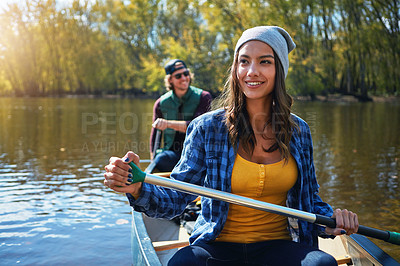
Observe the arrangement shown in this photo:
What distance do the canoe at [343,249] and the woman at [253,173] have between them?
19.8 inches

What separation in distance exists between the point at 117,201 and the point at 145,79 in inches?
1720

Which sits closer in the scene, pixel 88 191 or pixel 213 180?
pixel 213 180

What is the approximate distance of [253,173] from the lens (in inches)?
75.9

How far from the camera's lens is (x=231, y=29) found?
3014 cm

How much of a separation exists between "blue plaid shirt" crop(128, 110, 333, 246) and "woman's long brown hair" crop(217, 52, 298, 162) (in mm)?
42

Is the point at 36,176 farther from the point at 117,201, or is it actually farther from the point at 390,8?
the point at 390,8

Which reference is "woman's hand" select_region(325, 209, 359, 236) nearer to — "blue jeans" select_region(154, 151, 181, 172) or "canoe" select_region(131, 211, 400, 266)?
"canoe" select_region(131, 211, 400, 266)

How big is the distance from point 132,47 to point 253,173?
163 feet

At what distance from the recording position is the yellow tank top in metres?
1.93

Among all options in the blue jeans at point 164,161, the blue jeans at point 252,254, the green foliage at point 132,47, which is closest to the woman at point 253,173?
the blue jeans at point 252,254

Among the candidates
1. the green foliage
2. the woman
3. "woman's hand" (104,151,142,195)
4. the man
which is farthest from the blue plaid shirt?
the green foliage

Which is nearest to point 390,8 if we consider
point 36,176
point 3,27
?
point 36,176

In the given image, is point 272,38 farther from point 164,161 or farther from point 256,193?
point 164,161

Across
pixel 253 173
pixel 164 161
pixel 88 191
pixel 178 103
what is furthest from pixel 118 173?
pixel 88 191
